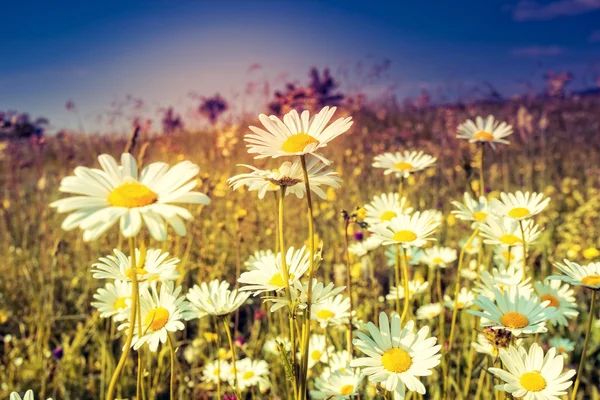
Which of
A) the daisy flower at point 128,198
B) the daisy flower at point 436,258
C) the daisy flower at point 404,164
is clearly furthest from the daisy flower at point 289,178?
the daisy flower at point 436,258

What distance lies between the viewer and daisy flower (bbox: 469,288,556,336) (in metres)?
0.94

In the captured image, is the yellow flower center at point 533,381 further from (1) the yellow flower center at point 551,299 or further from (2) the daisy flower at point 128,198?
(2) the daisy flower at point 128,198

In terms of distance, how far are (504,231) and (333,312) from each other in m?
0.55

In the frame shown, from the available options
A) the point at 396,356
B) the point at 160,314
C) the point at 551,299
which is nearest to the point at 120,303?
the point at 160,314

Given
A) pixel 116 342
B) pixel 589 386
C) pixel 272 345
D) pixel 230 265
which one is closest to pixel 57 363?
pixel 116 342

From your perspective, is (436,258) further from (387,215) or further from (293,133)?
(293,133)

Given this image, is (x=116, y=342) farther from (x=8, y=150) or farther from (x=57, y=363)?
(x=8, y=150)

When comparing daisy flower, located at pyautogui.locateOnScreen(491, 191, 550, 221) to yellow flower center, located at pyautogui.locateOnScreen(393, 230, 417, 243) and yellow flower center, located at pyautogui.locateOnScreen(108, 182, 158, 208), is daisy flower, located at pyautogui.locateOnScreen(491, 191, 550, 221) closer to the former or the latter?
yellow flower center, located at pyautogui.locateOnScreen(393, 230, 417, 243)

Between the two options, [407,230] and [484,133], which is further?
[484,133]

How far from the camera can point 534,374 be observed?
909 mm

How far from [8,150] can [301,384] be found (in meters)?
3.65

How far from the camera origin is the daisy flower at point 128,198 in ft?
2.02

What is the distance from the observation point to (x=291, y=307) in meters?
0.77

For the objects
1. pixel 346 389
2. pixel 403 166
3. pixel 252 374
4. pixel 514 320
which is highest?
pixel 403 166
